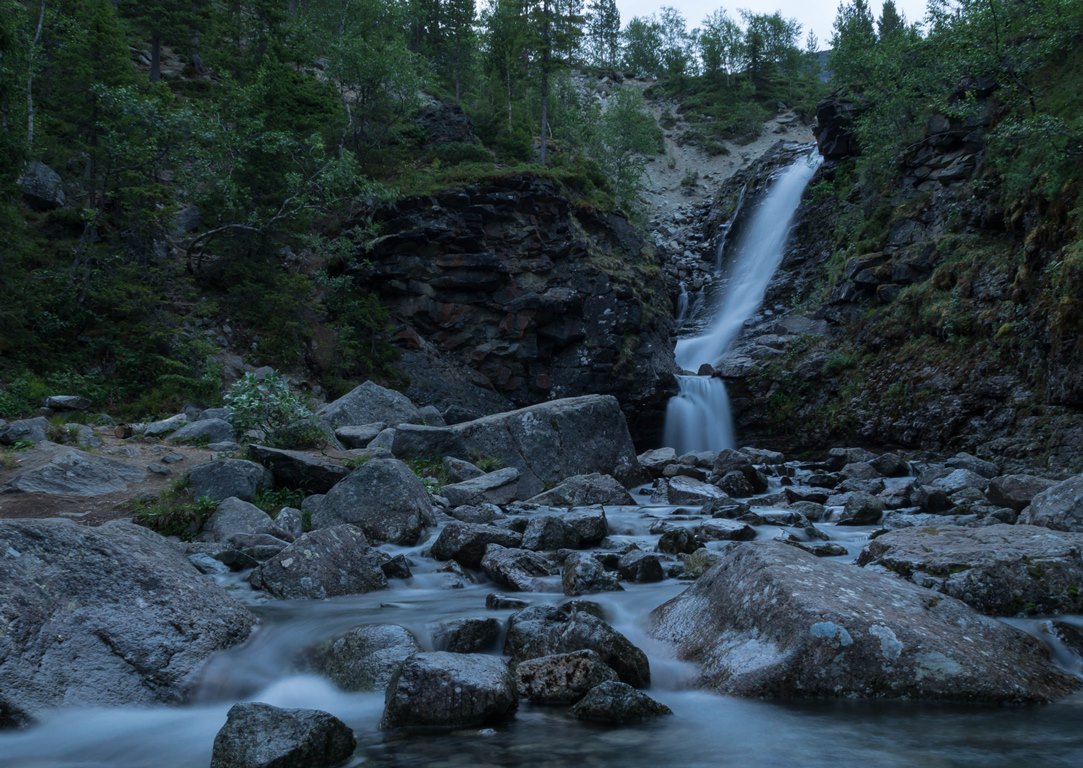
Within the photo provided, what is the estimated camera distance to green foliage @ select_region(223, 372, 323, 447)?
12352 millimetres

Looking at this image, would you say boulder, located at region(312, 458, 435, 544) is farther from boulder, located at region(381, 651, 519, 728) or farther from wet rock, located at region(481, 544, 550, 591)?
boulder, located at region(381, 651, 519, 728)

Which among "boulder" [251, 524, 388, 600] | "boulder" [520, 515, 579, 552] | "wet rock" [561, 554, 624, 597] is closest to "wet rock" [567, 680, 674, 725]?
"wet rock" [561, 554, 624, 597]

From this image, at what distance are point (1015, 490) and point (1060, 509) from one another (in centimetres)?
267

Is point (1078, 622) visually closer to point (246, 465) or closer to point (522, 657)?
point (522, 657)

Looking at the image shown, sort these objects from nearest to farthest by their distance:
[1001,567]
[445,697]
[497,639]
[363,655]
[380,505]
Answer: [445,697], [363,655], [497,639], [1001,567], [380,505]

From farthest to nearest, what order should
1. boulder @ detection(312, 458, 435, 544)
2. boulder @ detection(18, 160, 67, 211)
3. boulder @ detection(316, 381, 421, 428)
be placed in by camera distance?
boulder @ detection(18, 160, 67, 211), boulder @ detection(316, 381, 421, 428), boulder @ detection(312, 458, 435, 544)

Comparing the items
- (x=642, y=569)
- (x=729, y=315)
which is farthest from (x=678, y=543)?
(x=729, y=315)

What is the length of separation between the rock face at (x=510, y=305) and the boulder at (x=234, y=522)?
1542 centimetres

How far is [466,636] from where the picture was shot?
17.8 feet

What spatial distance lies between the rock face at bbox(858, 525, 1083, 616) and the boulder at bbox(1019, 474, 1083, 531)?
57.5 inches

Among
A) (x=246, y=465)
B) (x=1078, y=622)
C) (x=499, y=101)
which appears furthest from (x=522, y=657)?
(x=499, y=101)

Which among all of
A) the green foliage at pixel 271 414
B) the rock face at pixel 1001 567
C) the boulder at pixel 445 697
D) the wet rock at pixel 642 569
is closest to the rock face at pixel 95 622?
the boulder at pixel 445 697

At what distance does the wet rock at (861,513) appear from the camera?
35.3 ft

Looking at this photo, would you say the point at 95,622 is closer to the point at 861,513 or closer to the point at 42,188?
the point at 861,513
